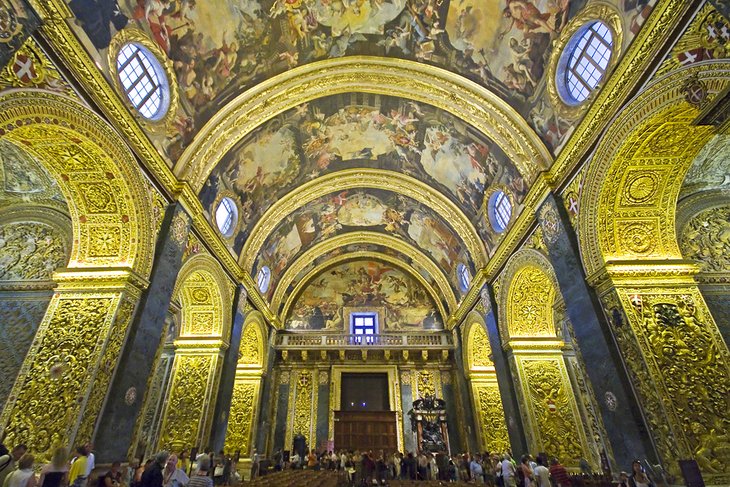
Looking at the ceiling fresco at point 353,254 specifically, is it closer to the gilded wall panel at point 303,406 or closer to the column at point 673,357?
the gilded wall panel at point 303,406

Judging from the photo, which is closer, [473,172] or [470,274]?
[473,172]

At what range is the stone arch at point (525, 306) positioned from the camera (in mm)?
11547

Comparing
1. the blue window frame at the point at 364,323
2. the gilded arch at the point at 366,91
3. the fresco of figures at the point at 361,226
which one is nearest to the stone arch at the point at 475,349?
the fresco of figures at the point at 361,226

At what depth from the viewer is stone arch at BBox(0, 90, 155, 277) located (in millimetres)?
6480

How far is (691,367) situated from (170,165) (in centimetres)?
1186

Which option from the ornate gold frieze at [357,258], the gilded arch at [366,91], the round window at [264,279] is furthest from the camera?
the ornate gold frieze at [357,258]

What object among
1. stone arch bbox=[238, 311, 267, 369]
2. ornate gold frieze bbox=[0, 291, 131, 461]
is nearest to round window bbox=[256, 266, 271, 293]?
stone arch bbox=[238, 311, 267, 369]

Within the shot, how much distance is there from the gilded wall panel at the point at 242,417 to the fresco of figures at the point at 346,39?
1097 cm

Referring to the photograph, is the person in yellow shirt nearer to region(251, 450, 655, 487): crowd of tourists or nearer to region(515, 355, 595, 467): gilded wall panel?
region(251, 450, 655, 487): crowd of tourists

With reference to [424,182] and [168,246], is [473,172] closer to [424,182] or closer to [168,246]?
[424,182]

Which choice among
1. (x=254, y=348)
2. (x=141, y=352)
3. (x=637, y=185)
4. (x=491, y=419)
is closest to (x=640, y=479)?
(x=637, y=185)

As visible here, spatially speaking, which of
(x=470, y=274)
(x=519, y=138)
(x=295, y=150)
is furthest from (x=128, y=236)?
(x=470, y=274)

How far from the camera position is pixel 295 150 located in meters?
13.3

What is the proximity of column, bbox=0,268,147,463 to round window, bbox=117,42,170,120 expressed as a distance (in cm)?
383
